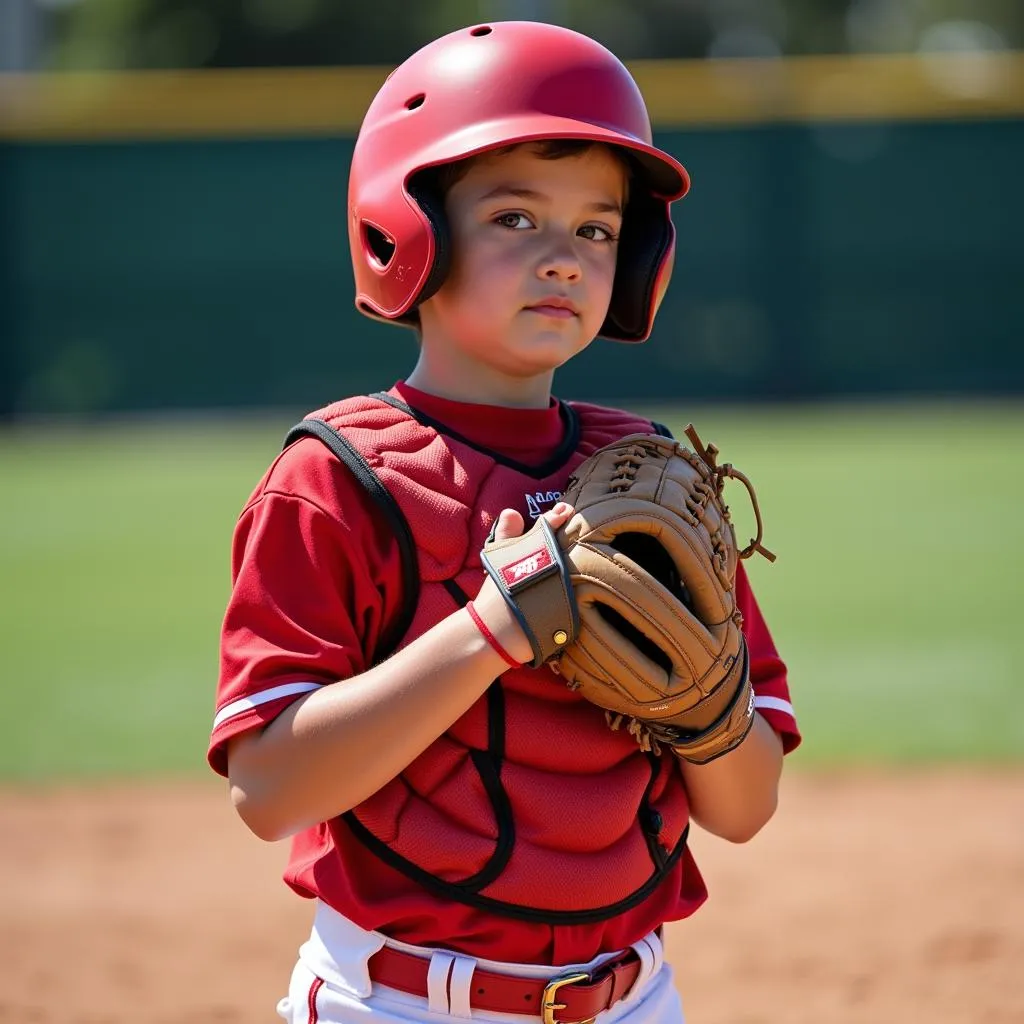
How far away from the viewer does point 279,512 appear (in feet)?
5.55

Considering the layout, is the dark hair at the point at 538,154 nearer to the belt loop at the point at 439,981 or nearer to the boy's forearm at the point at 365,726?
the boy's forearm at the point at 365,726

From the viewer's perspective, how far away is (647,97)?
53.8 feet

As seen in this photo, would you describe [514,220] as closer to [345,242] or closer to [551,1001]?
[551,1001]

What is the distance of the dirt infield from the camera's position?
3.34m

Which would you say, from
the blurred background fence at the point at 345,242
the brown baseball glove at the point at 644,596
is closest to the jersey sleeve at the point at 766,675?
the brown baseball glove at the point at 644,596

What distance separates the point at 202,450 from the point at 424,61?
13298 mm

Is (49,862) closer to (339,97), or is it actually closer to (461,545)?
(461,545)

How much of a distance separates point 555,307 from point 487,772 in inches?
21.0

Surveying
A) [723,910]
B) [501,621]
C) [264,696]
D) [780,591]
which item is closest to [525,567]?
[501,621]

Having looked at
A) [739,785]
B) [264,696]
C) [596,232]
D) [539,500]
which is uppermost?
[596,232]

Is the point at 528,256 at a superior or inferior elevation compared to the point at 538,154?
inferior

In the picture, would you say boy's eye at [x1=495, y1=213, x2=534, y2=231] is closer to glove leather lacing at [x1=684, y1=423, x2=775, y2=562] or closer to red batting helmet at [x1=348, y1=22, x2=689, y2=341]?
red batting helmet at [x1=348, y1=22, x2=689, y2=341]

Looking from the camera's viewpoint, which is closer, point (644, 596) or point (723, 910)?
point (644, 596)

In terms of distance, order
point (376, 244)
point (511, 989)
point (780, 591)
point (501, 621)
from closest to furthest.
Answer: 1. point (501, 621)
2. point (511, 989)
3. point (376, 244)
4. point (780, 591)
